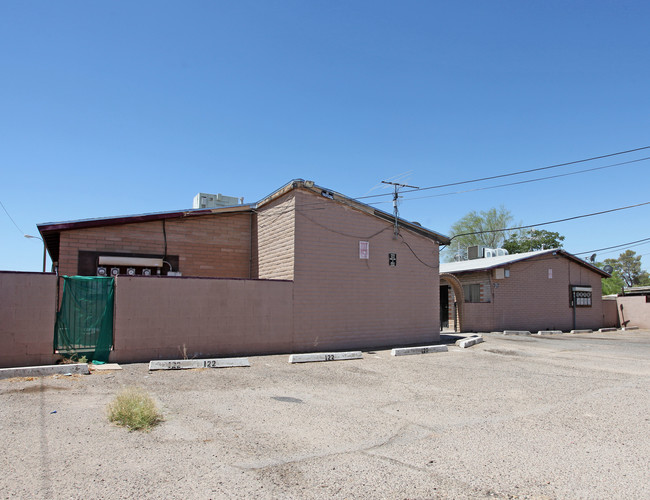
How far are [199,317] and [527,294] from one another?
1942 cm

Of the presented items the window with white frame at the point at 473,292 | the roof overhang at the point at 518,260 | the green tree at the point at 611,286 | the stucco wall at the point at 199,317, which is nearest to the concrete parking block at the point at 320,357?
the stucco wall at the point at 199,317

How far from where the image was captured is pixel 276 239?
15078mm

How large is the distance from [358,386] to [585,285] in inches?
973

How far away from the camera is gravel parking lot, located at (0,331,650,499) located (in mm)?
4266

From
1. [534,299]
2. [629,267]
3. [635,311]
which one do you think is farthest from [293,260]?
[629,267]

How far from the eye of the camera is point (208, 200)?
1895 cm

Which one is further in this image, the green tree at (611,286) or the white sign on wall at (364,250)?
the green tree at (611,286)

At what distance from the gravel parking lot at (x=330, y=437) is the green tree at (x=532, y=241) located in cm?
3960

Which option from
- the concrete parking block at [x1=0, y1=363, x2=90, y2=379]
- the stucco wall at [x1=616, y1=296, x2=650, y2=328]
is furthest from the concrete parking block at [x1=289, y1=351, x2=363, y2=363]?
the stucco wall at [x1=616, y1=296, x2=650, y2=328]

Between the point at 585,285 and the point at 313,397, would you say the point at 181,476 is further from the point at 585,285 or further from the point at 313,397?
the point at 585,285

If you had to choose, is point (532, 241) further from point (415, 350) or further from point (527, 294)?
point (415, 350)

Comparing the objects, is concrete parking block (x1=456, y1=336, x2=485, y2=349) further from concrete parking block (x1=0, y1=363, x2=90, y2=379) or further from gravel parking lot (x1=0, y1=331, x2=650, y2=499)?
concrete parking block (x1=0, y1=363, x2=90, y2=379)

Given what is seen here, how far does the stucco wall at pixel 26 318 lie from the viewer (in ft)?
33.3

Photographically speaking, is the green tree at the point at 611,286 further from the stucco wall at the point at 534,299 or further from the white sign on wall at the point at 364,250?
the white sign on wall at the point at 364,250
